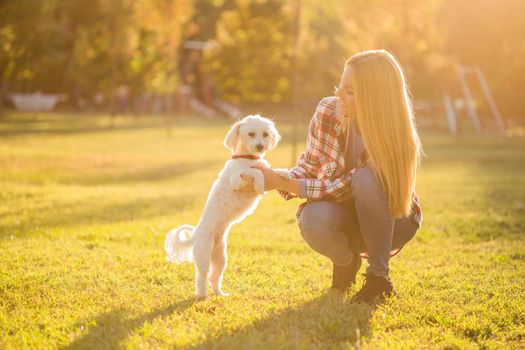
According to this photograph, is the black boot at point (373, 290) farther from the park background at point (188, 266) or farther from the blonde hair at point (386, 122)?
the blonde hair at point (386, 122)

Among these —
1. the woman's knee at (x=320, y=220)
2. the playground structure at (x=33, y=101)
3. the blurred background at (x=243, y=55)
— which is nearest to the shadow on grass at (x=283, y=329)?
the woman's knee at (x=320, y=220)

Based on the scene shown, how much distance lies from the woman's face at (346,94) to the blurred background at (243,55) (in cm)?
1624

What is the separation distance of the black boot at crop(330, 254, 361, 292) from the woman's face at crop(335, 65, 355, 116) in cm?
115

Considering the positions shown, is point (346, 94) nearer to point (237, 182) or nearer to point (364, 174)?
point (364, 174)

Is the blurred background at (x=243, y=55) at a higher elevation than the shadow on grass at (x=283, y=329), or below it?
higher

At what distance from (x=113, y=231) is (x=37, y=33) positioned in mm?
22423

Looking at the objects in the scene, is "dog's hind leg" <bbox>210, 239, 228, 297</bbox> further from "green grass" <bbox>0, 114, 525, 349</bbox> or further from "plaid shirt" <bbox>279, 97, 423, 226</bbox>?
"plaid shirt" <bbox>279, 97, 423, 226</bbox>

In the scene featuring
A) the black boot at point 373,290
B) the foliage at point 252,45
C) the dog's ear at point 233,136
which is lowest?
the black boot at point 373,290

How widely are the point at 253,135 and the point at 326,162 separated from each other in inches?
23.3

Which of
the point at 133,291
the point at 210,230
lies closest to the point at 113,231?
the point at 133,291

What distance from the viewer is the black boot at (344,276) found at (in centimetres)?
482

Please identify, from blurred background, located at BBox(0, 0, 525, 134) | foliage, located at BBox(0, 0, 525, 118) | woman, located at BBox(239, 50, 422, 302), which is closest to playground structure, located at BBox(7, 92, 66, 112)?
blurred background, located at BBox(0, 0, 525, 134)

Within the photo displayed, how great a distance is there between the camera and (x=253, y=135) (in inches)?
187

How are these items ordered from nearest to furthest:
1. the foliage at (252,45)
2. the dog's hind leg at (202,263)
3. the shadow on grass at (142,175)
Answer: the dog's hind leg at (202,263)
the shadow on grass at (142,175)
the foliage at (252,45)
